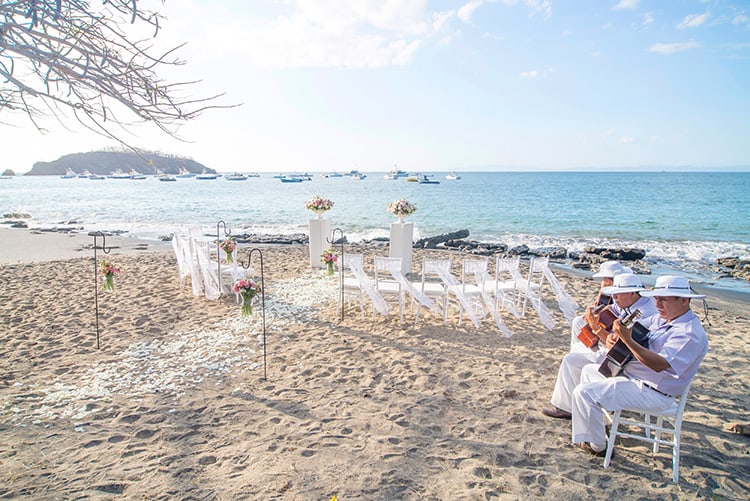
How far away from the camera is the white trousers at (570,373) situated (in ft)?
13.1

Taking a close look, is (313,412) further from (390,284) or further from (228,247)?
(228,247)

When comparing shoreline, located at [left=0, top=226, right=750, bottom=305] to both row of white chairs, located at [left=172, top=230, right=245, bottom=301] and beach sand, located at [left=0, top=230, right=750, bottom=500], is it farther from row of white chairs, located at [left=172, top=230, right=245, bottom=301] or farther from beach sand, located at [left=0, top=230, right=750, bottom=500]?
beach sand, located at [left=0, top=230, right=750, bottom=500]

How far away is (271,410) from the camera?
4.25m

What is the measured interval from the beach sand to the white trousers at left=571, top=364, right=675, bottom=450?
0.60 ft

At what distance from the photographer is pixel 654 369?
10.5ft

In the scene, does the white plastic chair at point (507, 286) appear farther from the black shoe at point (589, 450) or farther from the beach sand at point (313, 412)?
the black shoe at point (589, 450)

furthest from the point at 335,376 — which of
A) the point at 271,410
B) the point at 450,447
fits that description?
the point at 450,447

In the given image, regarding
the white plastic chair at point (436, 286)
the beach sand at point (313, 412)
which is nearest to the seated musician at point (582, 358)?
the beach sand at point (313, 412)

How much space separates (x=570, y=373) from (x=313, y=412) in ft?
8.17

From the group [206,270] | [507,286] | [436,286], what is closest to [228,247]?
[206,270]

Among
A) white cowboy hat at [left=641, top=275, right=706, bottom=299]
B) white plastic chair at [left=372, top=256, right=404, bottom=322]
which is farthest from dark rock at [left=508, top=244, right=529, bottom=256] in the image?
white cowboy hat at [left=641, top=275, right=706, bottom=299]

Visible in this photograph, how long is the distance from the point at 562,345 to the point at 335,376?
334 centimetres

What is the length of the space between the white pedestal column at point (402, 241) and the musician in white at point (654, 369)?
7064mm

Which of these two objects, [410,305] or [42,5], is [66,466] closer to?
[42,5]
